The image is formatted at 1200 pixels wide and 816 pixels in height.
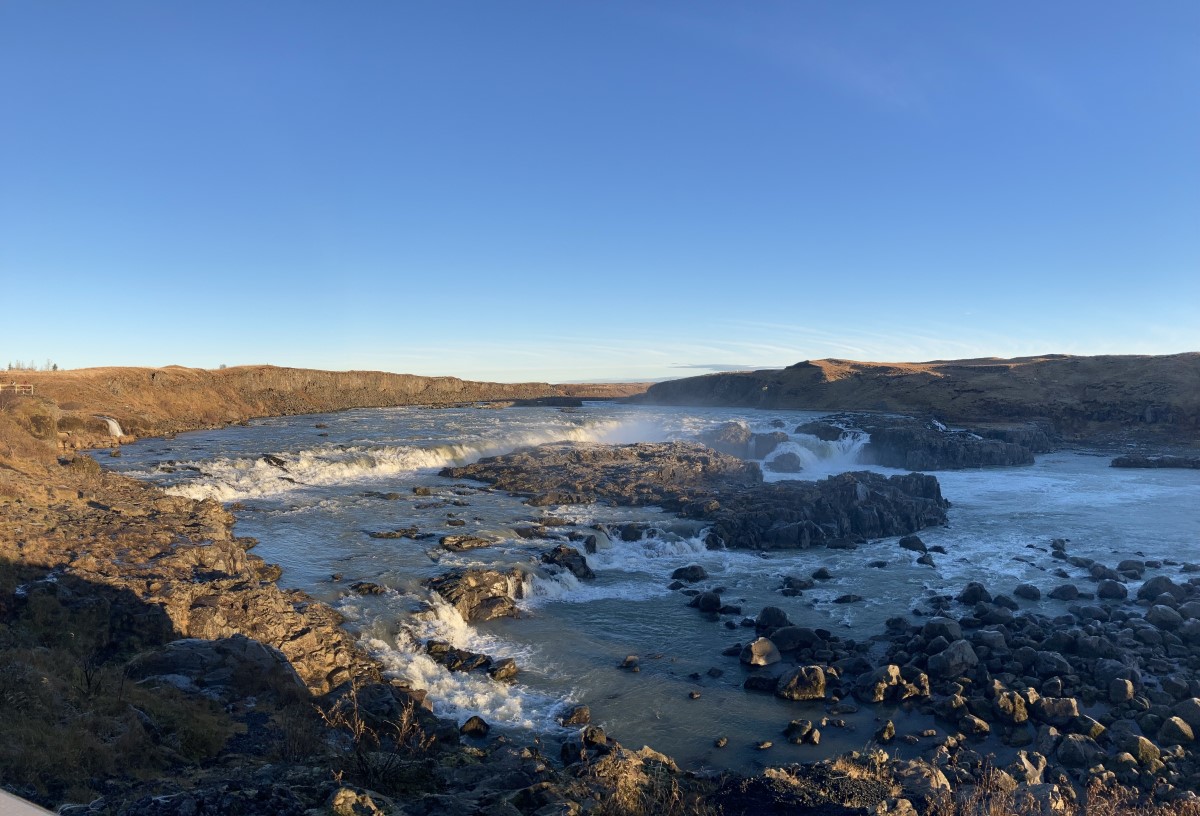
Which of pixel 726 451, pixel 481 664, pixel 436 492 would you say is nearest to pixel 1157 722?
pixel 481 664

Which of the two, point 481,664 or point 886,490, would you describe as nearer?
point 481,664

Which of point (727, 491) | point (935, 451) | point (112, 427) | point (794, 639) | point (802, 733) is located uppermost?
point (112, 427)

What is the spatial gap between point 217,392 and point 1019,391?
80859 millimetres

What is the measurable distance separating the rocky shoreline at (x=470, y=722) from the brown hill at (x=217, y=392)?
112 ft

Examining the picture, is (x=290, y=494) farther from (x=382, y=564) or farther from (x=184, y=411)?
(x=184, y=411)

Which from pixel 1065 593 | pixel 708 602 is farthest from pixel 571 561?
pixel 1065 593

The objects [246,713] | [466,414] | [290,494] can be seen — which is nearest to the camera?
[246,713]

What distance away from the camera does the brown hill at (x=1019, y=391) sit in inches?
2247

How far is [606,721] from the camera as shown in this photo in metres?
11.4

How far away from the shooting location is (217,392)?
64562 millimetres

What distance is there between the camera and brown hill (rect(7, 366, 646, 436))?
49112 millimetres

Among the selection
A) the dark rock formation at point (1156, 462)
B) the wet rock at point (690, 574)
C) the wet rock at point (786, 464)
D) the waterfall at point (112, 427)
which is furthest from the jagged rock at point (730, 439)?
the waterfall at point (112, 427)

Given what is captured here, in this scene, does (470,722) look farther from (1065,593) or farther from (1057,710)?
(1065,593)

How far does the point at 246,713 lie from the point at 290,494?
2162 centimetres
